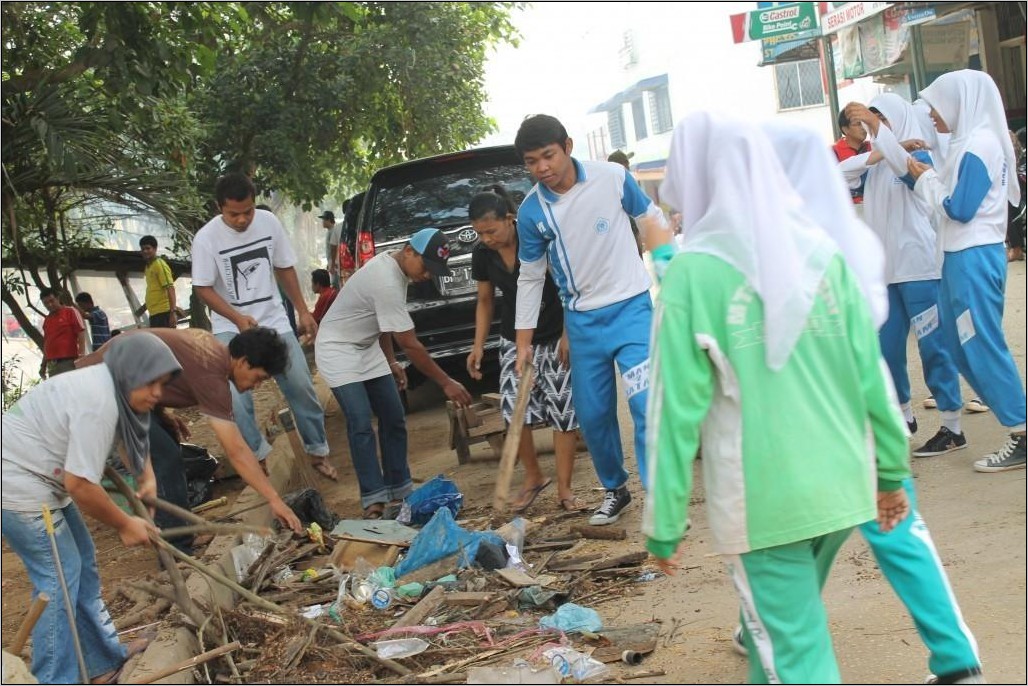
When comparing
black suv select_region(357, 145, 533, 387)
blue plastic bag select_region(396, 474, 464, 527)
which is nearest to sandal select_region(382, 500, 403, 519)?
blue plastic bag select_region(396, 474, 464, 527)

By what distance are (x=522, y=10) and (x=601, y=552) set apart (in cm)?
1422

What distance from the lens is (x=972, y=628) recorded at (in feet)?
13.6

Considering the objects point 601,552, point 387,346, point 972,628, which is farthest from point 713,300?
point 387,346

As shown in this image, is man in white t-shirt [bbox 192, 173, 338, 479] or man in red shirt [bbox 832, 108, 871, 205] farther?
man in white t-shirt [bbox 192, 173, 338, 479]

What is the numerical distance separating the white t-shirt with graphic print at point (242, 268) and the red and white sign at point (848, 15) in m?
Result: 12.4

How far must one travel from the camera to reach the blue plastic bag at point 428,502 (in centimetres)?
670

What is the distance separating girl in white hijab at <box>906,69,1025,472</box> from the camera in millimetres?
5867

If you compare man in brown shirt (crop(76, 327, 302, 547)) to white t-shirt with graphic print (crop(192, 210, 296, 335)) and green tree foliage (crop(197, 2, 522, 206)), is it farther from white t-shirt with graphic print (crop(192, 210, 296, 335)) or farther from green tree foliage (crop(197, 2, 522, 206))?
green tree foliage (crop(197, 2, 522, 206))

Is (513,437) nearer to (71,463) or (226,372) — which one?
(226,372)

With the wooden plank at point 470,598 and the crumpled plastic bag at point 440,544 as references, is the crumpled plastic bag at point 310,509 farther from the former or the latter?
the wooden plank at point 470,598

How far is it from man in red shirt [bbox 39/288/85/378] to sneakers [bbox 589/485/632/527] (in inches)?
376

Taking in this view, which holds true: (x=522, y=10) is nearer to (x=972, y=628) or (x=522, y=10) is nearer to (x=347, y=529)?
(x=347, y=529)

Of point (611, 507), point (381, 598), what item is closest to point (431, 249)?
point (611, 507)

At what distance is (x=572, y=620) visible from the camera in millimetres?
4676
